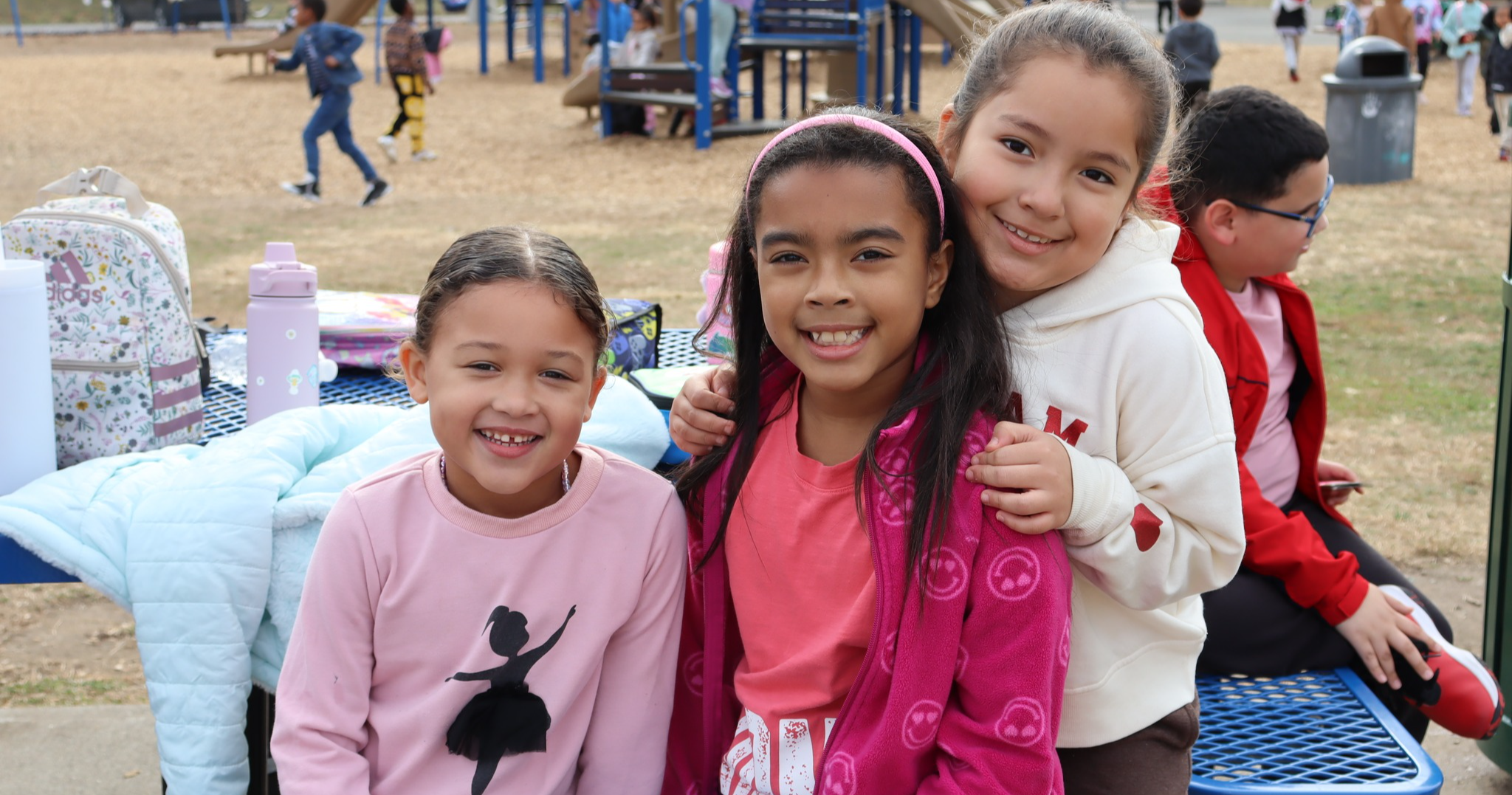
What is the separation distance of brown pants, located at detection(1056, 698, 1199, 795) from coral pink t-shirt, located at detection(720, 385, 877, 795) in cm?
35

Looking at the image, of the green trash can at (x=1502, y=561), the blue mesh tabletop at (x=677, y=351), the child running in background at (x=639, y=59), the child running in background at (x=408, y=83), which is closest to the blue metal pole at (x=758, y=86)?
the child running in background at (x=639, y=59)

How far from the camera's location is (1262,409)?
7.22ft

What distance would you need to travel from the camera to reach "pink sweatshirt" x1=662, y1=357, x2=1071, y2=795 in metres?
1.59

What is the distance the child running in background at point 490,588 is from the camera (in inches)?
69.1

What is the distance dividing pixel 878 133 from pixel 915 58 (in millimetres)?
14725

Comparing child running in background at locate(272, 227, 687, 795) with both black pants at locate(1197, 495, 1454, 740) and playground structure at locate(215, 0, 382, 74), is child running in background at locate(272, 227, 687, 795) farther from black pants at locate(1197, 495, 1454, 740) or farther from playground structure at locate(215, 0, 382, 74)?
playground structure at locate(215, 0, 382, 74)

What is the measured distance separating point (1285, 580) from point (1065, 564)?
0.84 m

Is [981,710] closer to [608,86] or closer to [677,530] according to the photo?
[677,530]

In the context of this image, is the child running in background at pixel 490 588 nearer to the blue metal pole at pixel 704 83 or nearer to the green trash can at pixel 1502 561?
the green trash can at pixel 1502 561

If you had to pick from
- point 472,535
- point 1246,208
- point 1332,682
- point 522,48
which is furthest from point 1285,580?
point 522,48

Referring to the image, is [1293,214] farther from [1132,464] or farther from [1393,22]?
[1393,22]

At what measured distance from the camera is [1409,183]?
38.9 ft

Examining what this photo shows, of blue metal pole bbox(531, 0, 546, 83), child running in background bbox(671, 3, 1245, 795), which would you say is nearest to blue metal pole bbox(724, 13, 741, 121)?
blue metal pole bbox(531, 0, 546, 83)

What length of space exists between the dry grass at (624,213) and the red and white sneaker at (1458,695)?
1311 millimetres
